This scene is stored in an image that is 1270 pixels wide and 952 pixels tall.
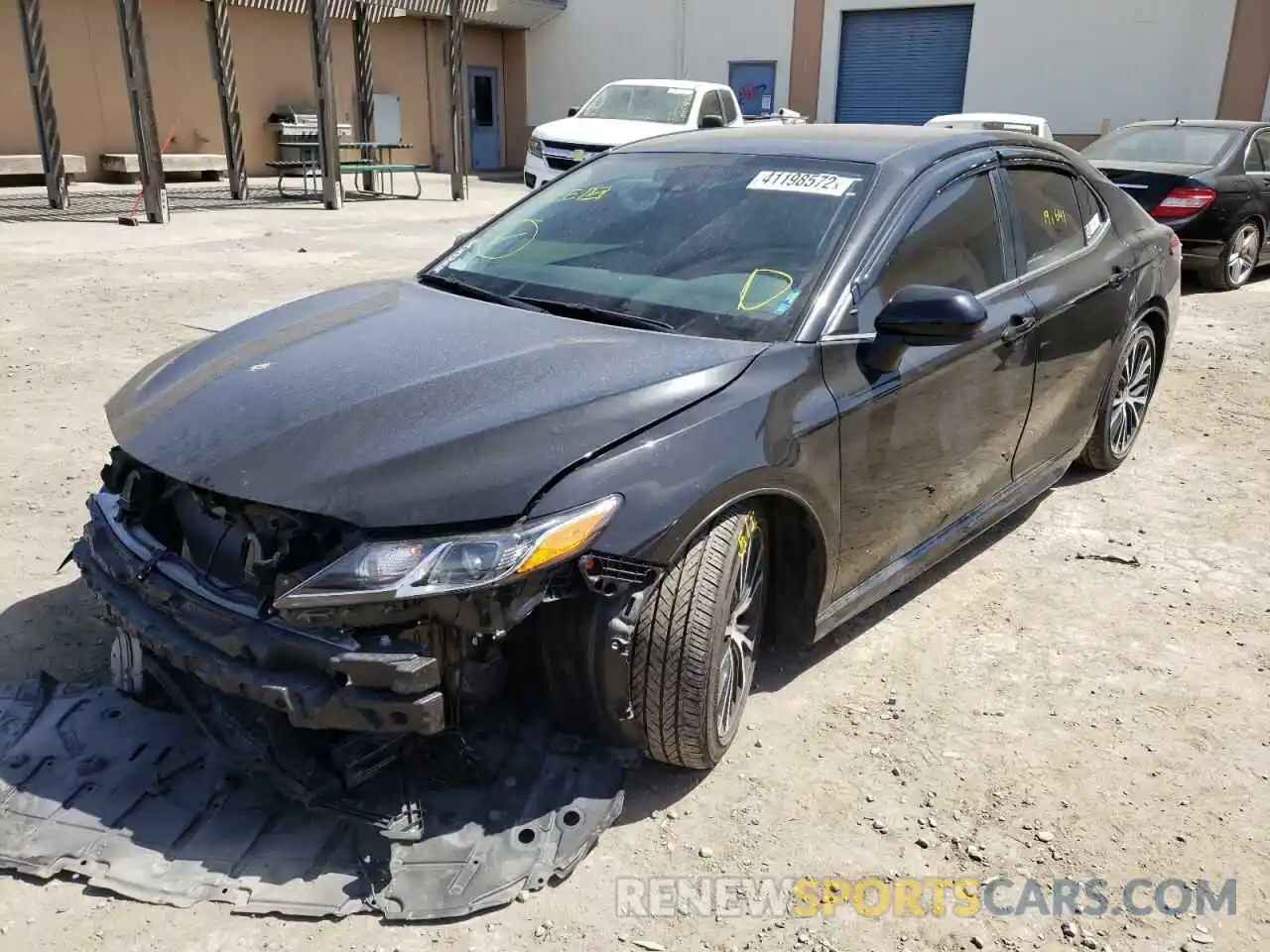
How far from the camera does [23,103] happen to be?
55.7 feet

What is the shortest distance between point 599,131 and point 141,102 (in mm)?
5749

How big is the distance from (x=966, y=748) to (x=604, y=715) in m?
1.16

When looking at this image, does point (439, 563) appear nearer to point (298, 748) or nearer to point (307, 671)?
point (307, 671)

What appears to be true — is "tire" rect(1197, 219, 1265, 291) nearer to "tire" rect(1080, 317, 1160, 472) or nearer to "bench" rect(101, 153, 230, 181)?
"tire" rect(1080, 317, 1160, 472)

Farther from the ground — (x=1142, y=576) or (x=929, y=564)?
(x=929, y=564)

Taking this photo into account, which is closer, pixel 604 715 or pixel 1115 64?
pixel 604 715

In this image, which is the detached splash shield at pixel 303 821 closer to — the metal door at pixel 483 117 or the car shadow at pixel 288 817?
the car shadow at pixel 288 817

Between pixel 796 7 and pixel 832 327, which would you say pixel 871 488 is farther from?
pixel 796 7

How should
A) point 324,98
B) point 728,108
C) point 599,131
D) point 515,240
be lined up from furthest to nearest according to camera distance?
point 728,108 < point 324,98 < point 599,131 < point 515,240

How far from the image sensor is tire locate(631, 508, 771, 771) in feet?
8.20

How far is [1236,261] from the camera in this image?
10.1 m

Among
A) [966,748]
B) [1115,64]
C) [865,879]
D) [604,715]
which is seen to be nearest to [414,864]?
[604,715]

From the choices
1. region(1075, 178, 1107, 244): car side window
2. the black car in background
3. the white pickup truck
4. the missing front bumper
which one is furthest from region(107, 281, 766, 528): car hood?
the white pickup truck

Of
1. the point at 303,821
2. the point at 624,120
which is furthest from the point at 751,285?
the point at 624,120
